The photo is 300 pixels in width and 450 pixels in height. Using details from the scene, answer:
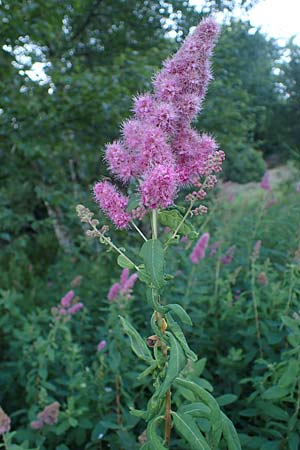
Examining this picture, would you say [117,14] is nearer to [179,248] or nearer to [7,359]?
[179,248]

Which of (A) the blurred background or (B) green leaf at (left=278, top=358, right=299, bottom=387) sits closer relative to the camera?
(B) green leaf at (left=278, top=358, right=299, bottom=387)

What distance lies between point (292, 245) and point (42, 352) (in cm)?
189

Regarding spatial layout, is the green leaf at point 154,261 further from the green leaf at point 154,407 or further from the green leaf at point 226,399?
the green leaf at point 226,399

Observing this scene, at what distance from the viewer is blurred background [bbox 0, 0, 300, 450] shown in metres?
2.61

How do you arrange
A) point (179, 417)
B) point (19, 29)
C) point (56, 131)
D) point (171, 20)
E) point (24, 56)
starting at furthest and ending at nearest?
point (171, 20), point (56, 131), point (24, 56), point (19, 29), point (179, 417)

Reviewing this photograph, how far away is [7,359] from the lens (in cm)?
350

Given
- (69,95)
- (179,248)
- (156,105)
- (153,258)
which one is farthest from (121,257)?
(69,95)

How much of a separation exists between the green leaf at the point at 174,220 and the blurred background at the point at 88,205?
673mm

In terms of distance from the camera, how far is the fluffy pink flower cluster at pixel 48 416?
2086 millimetres

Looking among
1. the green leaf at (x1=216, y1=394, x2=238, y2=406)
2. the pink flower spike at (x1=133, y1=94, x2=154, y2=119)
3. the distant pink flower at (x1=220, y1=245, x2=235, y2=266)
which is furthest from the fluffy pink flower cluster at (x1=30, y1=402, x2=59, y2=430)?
the distant pink flower at (x1=220, y1=245, x2=235, y2=266)

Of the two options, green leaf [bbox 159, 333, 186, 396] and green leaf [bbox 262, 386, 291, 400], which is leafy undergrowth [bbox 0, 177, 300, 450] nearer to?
green leaf [bbox 262, 386, 291, 400]

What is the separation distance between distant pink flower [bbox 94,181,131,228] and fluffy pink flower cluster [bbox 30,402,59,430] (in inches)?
44.0

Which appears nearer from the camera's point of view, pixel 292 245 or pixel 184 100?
pixel 184 100

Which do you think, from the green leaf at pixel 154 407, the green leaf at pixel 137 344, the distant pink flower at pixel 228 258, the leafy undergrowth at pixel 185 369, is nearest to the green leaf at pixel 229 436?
the green leaf at pixel 154 407
